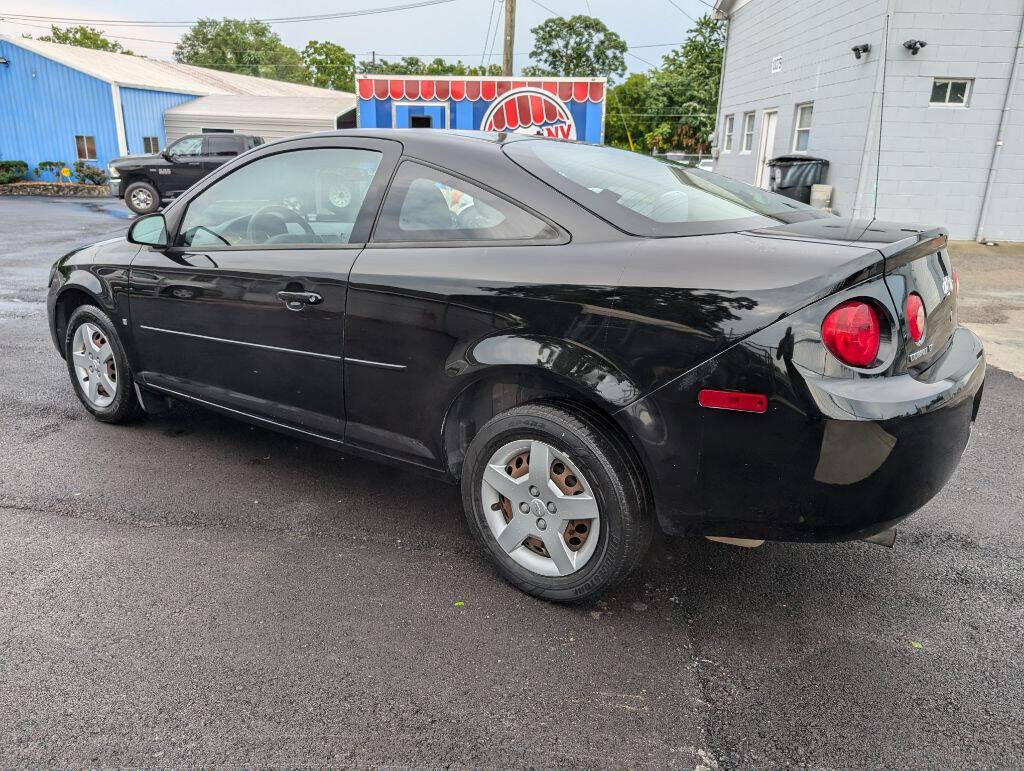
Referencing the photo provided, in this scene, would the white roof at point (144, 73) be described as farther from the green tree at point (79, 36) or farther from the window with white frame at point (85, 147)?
the green tree at point (79, 36)

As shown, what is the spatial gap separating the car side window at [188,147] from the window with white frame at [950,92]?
53.0 ft

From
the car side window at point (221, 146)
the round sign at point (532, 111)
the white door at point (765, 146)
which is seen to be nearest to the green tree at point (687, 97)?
the white door at point (765, 146)

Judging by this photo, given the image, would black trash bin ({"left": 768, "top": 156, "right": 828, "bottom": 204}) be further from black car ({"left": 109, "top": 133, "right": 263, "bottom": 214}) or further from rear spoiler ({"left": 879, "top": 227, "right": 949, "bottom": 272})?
black car ({"left": 109, "top": 133, "right": 263, "bottom": 214})

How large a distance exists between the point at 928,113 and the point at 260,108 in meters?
27.7

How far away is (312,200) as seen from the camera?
137 inches

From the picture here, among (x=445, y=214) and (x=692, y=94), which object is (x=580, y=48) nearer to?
(x=692, y=94)

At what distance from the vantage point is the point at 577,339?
2.53 m

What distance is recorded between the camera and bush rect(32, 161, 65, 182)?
27.6 meters

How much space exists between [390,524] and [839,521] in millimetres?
1881

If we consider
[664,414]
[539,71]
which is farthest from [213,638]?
[539,71]

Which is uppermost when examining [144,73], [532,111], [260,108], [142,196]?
[144,73]

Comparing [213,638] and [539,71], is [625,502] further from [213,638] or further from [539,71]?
[539,71]

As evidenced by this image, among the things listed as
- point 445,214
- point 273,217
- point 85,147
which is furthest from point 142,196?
point 445,214

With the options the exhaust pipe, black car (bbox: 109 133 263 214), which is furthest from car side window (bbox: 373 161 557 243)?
black car (bbox: 109 133 263 214)
